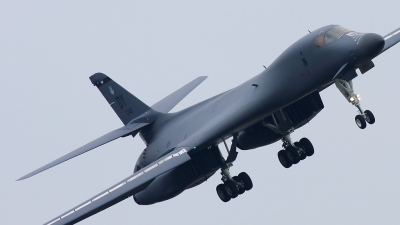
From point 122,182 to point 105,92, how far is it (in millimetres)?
8990

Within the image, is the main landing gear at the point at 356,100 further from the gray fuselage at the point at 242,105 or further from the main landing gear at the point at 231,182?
the main landing gear at the point at 231,182

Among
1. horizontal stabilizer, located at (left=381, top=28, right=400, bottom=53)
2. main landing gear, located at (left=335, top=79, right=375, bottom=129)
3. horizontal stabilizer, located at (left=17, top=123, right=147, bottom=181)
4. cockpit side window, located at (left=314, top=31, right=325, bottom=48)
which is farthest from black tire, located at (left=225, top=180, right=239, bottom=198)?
horizontal stabilizer, located at (left=381, top=28, right=400, bottom=53)

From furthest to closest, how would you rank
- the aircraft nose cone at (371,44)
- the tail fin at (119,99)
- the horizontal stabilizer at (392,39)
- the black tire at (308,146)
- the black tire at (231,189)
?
the tail fin at (119,99)
the black tire at (308,146)
the black tire at (231,189)
the horizontal stabilizer at (392,39)
the aircraft nose cone at (371,44)

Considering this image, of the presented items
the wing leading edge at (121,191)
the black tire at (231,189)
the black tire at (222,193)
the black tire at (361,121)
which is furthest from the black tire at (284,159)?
the black tire at (361,121)

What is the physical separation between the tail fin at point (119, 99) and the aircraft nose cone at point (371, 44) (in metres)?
13.2

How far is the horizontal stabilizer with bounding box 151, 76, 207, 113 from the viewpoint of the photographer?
50.1 m

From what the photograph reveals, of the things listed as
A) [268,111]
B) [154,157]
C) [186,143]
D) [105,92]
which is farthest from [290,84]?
[105,92]

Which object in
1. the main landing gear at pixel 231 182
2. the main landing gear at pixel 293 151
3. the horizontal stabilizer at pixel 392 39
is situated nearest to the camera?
the horizontal stabilizer at pixel 392 39

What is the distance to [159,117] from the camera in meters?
48.6

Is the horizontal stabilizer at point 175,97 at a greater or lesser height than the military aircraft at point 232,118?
greater

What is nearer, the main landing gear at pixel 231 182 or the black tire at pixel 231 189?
the main landing gear at pixel 231 182

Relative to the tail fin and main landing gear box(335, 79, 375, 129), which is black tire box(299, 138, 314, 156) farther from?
the tail fin

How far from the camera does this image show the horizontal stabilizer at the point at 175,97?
50.1 meters

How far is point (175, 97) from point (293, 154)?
827 centimetres
